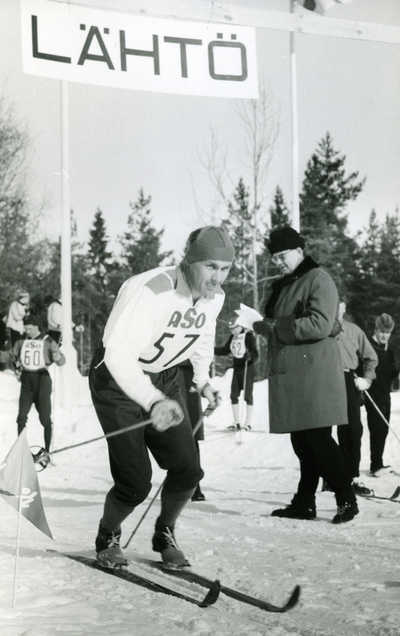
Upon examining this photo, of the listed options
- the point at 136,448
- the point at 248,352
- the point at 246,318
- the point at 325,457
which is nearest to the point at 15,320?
the point at 248,352

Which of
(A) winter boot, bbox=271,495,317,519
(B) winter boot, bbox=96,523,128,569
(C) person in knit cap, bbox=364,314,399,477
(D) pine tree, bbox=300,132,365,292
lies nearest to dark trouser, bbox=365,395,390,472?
(C) person in knit cap, bbox=364,314,399,477

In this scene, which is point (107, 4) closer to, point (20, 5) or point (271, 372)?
point (20, 5)

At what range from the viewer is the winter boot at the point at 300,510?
4.51 m

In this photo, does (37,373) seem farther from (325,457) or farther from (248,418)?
(325,457)

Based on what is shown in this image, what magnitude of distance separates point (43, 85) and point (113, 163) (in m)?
9.32

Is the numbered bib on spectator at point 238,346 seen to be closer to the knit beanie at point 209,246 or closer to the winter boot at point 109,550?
the winter boot at point 109,550

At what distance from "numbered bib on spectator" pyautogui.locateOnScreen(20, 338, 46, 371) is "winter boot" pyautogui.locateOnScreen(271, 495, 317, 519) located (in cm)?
410

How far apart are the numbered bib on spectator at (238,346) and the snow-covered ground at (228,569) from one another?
11.2ft

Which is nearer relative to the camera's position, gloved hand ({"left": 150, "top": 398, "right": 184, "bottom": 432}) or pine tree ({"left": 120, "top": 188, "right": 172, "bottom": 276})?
gloved hand ({"left": 150, "top": 398, "right": 184, "bottom": 432})

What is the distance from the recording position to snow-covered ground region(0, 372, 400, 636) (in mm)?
2402

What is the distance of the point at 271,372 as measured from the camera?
450cm

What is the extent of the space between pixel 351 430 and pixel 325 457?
5.36 feet

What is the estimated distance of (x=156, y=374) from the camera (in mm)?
3234

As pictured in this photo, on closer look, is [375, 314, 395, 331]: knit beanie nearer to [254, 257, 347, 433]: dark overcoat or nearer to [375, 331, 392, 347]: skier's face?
[375, 331, 392, 347]: skier's face
